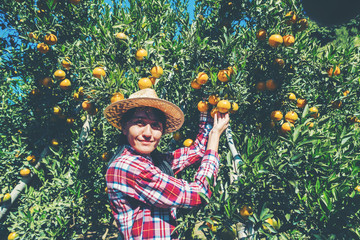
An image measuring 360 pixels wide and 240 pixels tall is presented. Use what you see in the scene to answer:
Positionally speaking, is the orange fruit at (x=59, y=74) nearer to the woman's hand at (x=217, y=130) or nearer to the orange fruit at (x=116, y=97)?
the orange fruit at (x=116, y=97)

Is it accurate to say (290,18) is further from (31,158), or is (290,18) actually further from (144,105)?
(31,158)

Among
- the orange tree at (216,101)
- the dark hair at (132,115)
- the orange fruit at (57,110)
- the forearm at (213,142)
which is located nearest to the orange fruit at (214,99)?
the orange tree at (216,101)

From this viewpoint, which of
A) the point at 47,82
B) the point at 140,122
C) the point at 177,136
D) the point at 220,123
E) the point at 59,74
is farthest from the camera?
the point at 47,82

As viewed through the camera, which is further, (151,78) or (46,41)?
(46,41)

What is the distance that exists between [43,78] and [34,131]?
830 mm

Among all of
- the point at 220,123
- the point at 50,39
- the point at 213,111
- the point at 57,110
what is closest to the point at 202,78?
the point at 213,111

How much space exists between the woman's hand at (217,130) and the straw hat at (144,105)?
352 millimetres

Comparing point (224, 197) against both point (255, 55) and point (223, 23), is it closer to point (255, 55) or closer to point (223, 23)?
point (255, 55)

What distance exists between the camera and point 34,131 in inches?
129

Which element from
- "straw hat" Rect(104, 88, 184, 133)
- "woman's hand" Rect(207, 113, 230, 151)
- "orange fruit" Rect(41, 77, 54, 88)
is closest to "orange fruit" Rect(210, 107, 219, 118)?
"woman's hand" Rect(207, 113, 230, 151)

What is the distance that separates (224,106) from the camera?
2039 millimetres

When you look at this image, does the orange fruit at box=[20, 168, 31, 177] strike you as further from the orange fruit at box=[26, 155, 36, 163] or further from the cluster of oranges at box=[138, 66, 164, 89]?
the cluster of oranges at box=[138, 66, 164, 89]

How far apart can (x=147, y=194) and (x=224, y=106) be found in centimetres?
108

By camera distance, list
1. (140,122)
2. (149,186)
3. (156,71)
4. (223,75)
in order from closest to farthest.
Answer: (149,186)
(140,122)
(223,75)
(156,71)
